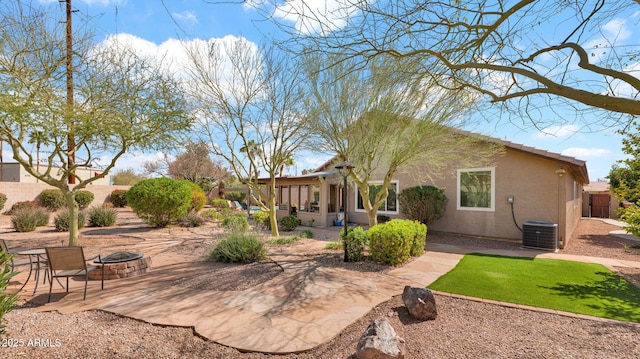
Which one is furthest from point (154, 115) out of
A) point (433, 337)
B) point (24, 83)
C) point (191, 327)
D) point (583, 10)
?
point (583, 10)

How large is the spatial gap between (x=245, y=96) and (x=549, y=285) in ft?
33.2

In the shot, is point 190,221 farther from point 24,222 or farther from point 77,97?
point 77,97

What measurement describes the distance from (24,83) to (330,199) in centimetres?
1262

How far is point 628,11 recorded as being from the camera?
341cm

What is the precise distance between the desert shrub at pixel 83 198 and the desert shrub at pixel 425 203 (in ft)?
72.8

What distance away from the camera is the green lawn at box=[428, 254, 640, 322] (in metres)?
4.72

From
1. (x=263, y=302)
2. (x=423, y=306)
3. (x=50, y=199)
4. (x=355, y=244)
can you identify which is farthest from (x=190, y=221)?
(x=423, y=306)

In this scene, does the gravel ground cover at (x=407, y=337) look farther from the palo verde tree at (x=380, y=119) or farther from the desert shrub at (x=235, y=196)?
the desert shrub at (x=235, y=196)

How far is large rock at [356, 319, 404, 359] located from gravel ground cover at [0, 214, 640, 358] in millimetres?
298

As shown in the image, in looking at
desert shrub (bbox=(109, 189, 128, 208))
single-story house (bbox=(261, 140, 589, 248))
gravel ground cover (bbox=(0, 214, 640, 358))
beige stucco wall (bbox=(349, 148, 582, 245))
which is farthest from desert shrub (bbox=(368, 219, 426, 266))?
desert shrub (bbox=(109, 189, 128, 208))

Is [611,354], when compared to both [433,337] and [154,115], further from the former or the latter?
[154,115]

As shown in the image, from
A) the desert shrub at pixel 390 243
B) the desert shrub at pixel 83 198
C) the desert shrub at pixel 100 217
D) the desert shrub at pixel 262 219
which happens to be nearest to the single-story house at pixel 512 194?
the desert shrub at pixel 390 243

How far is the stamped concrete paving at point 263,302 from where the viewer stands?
12.1ft

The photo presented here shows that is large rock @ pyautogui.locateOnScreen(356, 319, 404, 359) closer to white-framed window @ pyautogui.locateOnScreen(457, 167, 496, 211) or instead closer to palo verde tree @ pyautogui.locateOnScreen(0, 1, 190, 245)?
palo verde tree @ pyautogui.locateOnScreen(0, 1, 190, 245)
